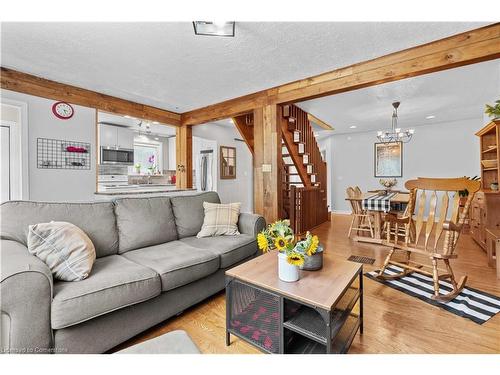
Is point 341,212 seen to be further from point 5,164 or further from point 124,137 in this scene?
point 5,164

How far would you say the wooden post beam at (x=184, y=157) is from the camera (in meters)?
4.61

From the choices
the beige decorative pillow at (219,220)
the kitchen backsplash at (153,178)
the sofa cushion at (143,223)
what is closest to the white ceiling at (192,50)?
the sofa cushion at (143,223)

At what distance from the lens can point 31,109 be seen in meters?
2.91

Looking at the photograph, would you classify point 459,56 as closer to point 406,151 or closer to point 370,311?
point 370,311

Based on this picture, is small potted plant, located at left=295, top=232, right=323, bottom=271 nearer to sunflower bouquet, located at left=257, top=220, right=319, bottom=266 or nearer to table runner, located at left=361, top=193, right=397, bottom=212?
sunflower bouquet, located at left=257, top=220, right=319, bottom=266

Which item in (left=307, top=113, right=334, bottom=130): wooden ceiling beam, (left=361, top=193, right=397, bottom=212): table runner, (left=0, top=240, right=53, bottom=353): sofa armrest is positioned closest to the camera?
(left=0, top=240, right=53, bottom=353): sofa armrest

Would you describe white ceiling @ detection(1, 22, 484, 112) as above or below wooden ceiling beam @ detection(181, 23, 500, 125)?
above

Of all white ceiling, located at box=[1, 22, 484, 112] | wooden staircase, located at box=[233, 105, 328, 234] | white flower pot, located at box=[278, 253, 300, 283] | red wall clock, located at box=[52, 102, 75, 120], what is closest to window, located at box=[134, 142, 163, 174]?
wooden staircase, located at box=[233, 105, 328, 234]

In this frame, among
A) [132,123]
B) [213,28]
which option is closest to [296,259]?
[213,28]

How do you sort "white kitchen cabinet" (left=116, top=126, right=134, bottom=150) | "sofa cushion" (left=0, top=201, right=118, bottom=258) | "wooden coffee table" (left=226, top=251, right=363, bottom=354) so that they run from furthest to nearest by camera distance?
"white kitchen cabinet" (left=116, top=126, right=134, bottom=150), "sofa cushion" (left=0, top=201, right=118, bottom=258), "wooden coffee table" (left=226, top=251, right=363, bottom=354)

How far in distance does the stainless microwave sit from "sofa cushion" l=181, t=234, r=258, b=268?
14.7 ft

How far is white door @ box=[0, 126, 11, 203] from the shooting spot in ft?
8.91

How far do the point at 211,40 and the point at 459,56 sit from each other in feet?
7.43

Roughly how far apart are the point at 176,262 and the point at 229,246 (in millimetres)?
564
